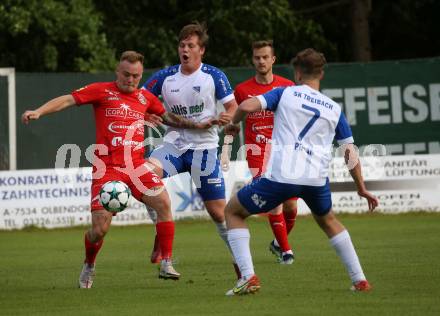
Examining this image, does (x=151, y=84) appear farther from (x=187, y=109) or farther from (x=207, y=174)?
(x=207, y=174)

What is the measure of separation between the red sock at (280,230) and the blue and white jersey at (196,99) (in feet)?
5.22

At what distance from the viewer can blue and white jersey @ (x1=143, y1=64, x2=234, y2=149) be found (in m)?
11.5

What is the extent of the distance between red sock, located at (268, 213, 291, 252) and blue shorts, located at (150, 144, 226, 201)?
63.3 inches

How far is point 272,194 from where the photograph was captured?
894 centimetres

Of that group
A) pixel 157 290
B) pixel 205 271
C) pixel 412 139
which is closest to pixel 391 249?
pixel 205 271

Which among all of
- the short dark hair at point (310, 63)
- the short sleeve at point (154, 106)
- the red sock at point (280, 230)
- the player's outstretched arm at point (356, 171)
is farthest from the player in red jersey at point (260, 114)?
the short dark hair at point (310, 63)

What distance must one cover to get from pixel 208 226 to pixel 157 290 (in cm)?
943

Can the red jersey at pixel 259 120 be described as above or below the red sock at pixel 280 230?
above

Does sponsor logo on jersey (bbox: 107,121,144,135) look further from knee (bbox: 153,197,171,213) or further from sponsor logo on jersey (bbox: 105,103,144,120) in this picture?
knee (bbox: 153,197,171,213)

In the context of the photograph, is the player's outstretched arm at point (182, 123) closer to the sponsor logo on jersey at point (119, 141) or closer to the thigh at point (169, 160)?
the thigh at point (169, 160)

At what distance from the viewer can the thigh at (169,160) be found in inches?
451

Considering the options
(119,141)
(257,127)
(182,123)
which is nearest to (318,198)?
(119,141)

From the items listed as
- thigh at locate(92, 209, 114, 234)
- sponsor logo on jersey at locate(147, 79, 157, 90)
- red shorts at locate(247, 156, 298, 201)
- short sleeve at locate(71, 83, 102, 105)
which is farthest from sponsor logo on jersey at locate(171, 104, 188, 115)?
red shorts at locate(247, 156, 298, 201)

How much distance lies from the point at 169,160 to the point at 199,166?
33 centimetres
